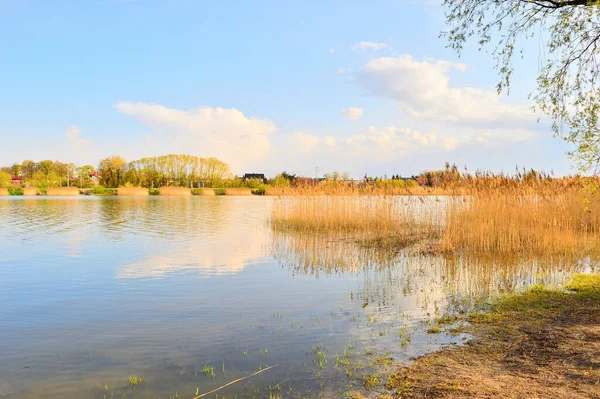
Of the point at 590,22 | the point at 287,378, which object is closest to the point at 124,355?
the point at 287,378

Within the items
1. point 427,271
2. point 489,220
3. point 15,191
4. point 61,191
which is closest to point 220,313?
point 427,271

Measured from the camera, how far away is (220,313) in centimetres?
642

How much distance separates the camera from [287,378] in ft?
13.3

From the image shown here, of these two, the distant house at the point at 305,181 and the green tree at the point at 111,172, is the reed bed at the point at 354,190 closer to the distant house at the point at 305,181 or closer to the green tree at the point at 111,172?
the distant house at the point at 305,181

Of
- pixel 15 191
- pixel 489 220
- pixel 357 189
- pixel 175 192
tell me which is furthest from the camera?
pixel 175 192

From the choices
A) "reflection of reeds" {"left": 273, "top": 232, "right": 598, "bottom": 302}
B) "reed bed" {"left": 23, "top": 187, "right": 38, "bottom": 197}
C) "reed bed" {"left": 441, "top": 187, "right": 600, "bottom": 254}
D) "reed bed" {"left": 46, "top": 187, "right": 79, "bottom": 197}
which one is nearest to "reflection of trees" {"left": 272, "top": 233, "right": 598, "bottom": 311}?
"reflection of reeds" {"left": 273, "top": 232, "right": 598, "bottom": 302}

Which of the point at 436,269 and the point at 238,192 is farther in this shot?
the point at 238,192

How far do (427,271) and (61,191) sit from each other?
69.9m

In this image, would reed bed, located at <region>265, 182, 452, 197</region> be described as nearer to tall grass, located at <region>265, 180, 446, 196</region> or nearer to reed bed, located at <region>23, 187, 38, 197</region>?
tall grass, located at <region>265, 180, 446, 196</region>

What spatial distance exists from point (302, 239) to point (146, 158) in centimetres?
8170

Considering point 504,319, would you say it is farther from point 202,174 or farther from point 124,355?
point 202,174

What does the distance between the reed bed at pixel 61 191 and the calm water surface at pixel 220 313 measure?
5980 cm

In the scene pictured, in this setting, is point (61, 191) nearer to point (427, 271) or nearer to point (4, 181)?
point (4, 181)

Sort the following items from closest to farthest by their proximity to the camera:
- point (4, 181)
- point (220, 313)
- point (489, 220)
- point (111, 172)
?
point (220, 313) → point (489, 220) → point (4, 181) → point (111, 172)
